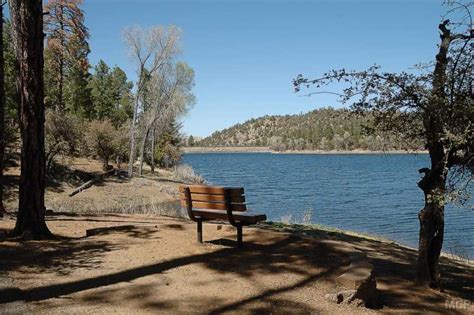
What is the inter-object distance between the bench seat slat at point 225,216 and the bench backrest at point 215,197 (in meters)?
0.09

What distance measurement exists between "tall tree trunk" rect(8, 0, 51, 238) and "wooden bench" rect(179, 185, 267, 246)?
2492 mm

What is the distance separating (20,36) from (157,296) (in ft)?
17.0

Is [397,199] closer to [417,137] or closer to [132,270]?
[417,137]

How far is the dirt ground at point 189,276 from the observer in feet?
16.0

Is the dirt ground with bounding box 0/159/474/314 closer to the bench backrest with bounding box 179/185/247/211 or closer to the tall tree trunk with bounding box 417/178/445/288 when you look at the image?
the tall tree trunk with bounding box 417/178/445/288

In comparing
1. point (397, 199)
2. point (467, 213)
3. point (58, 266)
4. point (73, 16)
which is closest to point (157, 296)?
point (58, 266)

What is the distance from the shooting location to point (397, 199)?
1280 inches

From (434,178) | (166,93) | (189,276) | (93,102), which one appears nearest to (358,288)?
(189,276)

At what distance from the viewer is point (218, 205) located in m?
7.68

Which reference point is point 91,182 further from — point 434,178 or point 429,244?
point 434,178

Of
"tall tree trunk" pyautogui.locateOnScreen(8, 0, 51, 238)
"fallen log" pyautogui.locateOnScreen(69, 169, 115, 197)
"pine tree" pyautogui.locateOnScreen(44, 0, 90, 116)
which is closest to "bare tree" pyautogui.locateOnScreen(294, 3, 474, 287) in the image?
"tall tree trunk" pyautogui.locateOnScreen(8, 0, 51, 238)

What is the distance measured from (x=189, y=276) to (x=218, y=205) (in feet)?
6.61

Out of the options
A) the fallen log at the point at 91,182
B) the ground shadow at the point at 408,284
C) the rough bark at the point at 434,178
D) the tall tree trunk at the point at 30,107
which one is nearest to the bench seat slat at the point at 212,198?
the ground shadow at the point at 408,284

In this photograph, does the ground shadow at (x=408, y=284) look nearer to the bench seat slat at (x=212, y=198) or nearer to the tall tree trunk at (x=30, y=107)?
the bench seat slat at (x=212, y=198)
